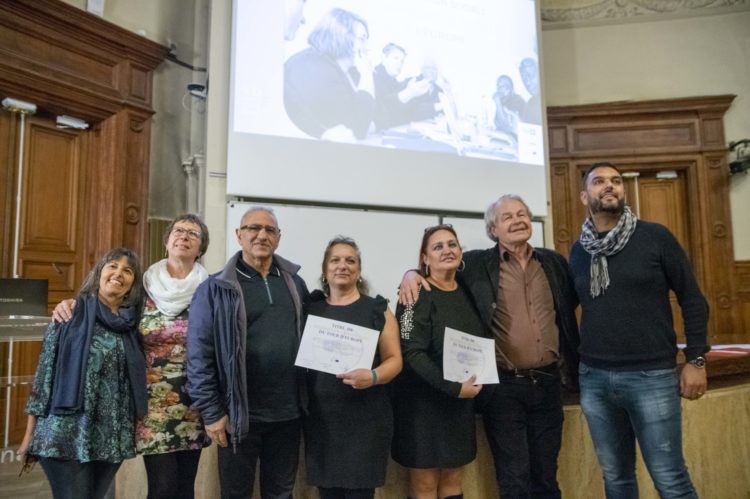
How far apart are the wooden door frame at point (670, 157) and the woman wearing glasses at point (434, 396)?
Answer: 145 inches

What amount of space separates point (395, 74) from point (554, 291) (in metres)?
2.21

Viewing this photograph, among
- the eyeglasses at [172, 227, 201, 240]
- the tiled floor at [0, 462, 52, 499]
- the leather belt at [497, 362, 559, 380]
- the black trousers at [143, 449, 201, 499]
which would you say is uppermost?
the eyeglasses at [172, 227, 201, 240]

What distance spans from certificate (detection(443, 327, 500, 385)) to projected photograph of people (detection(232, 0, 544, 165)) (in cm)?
204

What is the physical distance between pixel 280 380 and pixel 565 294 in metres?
1.03

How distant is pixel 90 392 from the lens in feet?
4.89

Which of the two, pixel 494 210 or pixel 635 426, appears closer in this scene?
pixel 635 426

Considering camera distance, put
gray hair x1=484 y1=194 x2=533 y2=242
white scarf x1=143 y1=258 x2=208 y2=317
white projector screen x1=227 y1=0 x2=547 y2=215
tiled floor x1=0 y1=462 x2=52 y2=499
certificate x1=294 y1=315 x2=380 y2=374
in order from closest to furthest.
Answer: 1. certificate x1=294 y1=315 x2=380 y2=374
2. white scarf x1=143 y1=258 x2=208 y2=317
3. gray hair x1=484 y1=194 x2=533 y2=242
4. tiled floor x1=0 y1=462 x2=52 y2=499
5. white projector screen x1=227 y1=0 x2=547 y2=215

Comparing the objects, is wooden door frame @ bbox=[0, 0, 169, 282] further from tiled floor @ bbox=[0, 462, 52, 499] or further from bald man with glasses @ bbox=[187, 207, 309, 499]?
bald man with glasses @ bbox=[187, 207, 309, 499]

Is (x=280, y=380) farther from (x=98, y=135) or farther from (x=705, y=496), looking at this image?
(x=98, y=135)

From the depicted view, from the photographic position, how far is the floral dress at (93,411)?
1.45 meters

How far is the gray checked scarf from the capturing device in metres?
1.68

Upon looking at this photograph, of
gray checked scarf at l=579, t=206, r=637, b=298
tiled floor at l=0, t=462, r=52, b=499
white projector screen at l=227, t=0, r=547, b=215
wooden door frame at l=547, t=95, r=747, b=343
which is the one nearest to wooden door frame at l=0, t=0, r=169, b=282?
white projector screen at l=227, t=0, r=547, b=215

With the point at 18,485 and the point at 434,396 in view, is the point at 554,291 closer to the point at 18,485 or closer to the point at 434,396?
the point at 434,396

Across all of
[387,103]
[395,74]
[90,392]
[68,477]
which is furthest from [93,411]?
[395,74]
